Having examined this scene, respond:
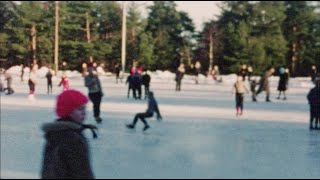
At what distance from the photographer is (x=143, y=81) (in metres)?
25.5

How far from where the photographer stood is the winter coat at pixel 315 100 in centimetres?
1382

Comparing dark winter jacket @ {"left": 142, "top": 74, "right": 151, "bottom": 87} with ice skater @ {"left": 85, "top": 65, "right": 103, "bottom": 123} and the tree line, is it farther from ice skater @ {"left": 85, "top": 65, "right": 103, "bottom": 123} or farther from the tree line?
the tree line

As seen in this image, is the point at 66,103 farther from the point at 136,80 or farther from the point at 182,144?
the point at 136,80

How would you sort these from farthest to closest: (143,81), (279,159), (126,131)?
1. (143,81)
2. (126,131)
3. (279,159)

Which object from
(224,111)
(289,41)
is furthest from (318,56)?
(224,111)

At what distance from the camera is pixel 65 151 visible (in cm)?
370

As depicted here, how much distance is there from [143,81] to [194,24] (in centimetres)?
5267

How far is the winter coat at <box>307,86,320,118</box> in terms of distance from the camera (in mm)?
13821

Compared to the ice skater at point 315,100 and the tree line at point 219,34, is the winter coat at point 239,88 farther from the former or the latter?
the tree line at point 219,34

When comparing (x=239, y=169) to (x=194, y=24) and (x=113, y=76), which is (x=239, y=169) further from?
(x=194, y=24)

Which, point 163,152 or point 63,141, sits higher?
point 63,141

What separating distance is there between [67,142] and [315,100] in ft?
36.2

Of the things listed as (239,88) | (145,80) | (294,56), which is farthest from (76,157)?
(294,56)

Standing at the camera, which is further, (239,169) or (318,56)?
(318,56)
